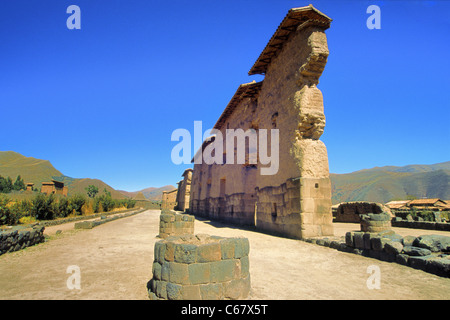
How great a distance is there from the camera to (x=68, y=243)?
7996 millimetres

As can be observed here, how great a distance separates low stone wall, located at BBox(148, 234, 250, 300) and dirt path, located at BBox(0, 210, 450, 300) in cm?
40

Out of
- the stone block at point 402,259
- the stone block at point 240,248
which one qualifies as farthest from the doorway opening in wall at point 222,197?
the stone block at point 240,248

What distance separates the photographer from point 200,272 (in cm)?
313

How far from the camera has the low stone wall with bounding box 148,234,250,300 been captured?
3086mm

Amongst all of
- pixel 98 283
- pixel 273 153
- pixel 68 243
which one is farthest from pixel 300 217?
pixel 68 243

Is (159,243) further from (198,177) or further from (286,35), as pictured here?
(198,177)

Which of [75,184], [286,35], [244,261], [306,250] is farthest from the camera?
[75,184]

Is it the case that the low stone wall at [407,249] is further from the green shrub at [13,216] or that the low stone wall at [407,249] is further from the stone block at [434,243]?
the green shrub at [13,216]

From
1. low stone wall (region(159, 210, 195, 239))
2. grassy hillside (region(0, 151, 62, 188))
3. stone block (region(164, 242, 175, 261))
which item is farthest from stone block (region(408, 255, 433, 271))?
grassy hillside (region(0, 151, 62, 188))

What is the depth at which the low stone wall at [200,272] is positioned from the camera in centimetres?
309

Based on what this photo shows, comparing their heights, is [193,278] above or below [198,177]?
below

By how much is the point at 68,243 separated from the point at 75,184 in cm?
9189

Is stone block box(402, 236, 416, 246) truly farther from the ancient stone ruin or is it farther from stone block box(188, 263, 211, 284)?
the ancient stone ruin

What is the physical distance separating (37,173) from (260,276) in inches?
3914
